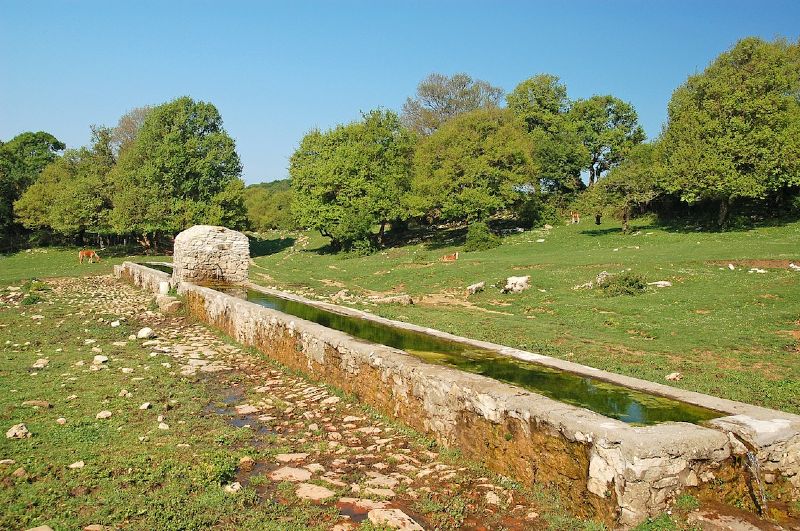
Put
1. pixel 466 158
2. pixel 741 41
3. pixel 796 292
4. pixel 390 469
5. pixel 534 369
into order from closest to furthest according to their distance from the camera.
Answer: pixel 390 469 < pixel 534 369 < pixel 796 292 < pixel 741 41 < pixel 466 158

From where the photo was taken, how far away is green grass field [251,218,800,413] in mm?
9297

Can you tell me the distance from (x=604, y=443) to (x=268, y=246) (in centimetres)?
4740

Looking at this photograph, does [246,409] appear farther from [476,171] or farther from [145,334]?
[476,171]

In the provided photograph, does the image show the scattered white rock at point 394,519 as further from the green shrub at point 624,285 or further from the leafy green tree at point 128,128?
the leafy green tree at point 128,128

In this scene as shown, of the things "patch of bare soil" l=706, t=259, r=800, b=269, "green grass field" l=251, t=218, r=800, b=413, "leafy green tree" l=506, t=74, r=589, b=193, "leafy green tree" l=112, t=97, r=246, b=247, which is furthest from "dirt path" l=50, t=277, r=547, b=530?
"leafy green tree" l=506, t=74, r=589, b=193

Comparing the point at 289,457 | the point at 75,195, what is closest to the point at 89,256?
the point at 75,195

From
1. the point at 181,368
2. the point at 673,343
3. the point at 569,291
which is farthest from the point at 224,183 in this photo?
the point at 673,343

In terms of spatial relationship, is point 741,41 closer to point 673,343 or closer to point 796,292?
point 796,292

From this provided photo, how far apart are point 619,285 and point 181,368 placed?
44.2ft

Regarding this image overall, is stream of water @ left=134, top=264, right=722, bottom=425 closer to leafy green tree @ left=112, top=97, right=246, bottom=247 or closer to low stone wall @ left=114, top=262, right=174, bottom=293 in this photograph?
low stone wall @ left=114, top=262, right=174, bottom=293

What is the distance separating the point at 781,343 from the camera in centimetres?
1044

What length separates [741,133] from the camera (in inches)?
1139

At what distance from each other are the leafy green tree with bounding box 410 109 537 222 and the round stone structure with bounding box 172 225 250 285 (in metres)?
17.8

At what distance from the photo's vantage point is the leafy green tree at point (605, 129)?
46125mm
